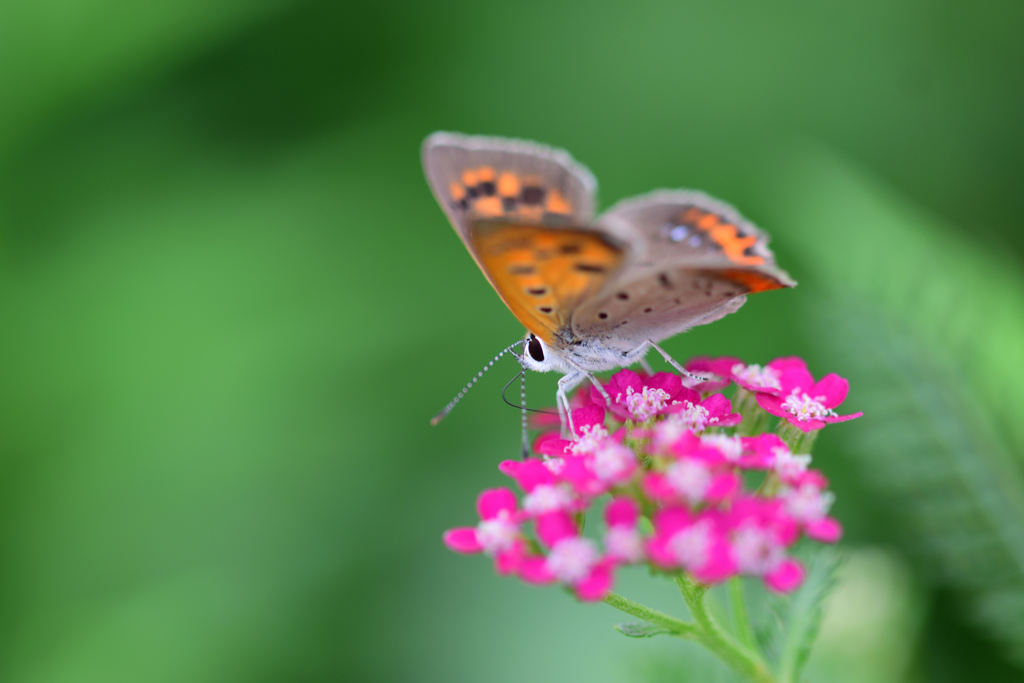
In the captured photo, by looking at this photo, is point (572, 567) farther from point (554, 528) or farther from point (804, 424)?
point (804, 424)

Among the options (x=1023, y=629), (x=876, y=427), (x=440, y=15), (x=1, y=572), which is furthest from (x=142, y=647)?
(x=440, y=15)

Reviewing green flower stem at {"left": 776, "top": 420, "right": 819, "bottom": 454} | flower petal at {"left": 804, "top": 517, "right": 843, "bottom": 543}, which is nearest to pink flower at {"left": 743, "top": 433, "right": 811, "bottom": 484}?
flower petal at {"left": 804, "top": 517, "right": 843, "bottom": 543}

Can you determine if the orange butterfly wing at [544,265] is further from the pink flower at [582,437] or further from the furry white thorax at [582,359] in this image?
the pink flower at [582,437]

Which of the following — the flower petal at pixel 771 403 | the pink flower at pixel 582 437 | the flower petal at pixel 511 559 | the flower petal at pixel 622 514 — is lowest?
the flower petal at pixel 511 559


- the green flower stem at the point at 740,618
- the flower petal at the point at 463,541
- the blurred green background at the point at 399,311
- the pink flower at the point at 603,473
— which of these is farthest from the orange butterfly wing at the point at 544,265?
the blurred green background at the point at 399,311

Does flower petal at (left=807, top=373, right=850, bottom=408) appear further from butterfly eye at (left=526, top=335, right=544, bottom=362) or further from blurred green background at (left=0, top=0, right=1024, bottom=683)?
butterfly eye at (left=526, top=335, right=544, bottom=362)
